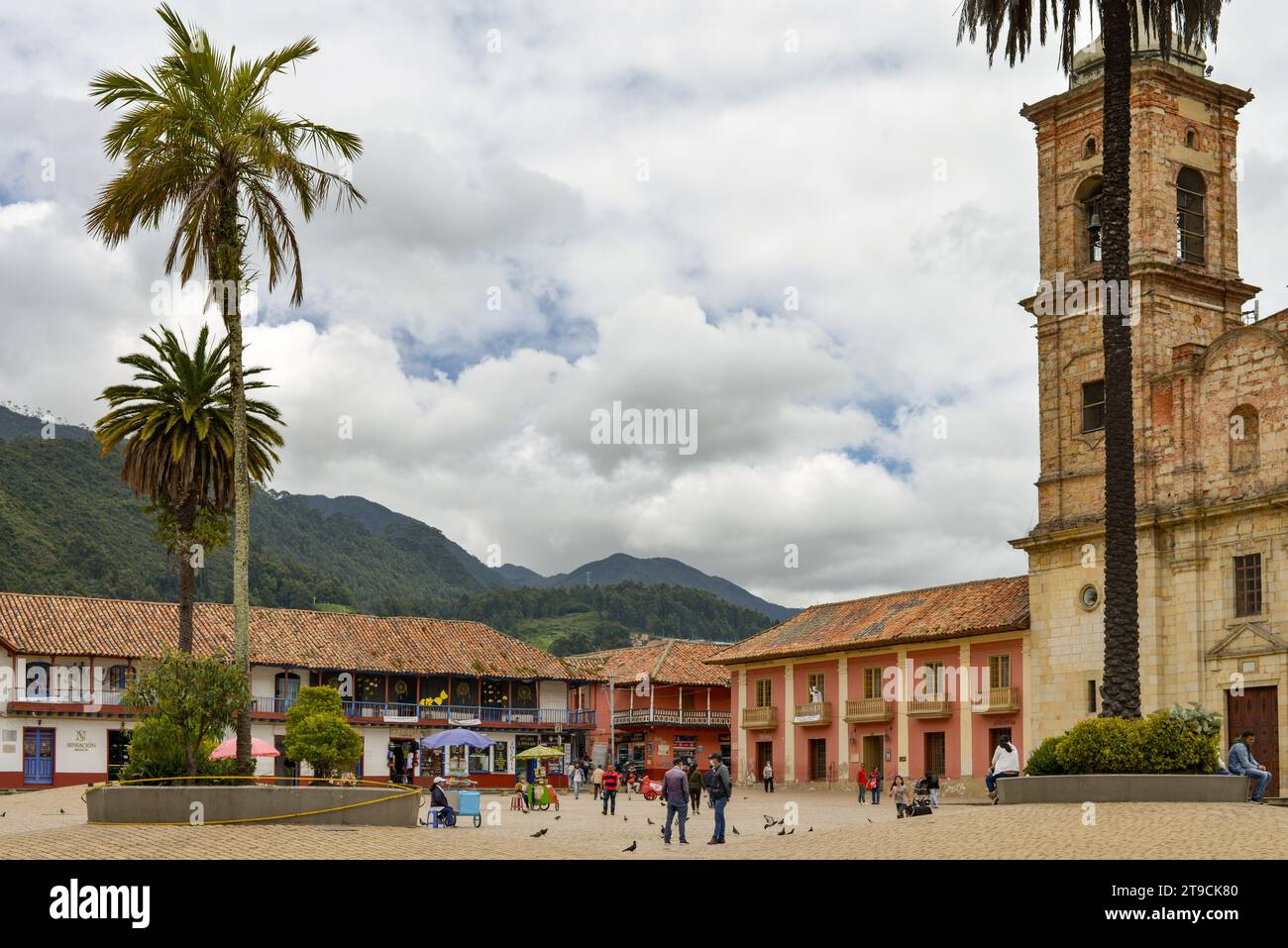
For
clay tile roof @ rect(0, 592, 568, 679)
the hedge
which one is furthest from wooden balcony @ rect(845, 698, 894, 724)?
the hedge

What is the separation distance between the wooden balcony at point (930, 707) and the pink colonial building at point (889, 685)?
4cm

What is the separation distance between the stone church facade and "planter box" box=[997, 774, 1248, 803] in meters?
14.4

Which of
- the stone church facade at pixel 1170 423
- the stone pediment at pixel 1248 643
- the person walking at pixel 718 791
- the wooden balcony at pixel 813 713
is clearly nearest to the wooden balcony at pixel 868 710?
the wooden balcony at pixel 813 713

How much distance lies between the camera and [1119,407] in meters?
25.5

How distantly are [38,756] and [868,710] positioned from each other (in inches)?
1119

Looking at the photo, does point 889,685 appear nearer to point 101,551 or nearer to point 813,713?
point 813,713

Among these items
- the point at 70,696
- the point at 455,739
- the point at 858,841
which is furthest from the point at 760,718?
the point at 858,841

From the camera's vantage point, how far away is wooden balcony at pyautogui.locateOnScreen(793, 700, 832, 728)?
5366 cm

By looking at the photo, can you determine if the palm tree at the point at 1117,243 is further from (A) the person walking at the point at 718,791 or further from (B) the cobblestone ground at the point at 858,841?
(A) the person walking at the point at 718,791

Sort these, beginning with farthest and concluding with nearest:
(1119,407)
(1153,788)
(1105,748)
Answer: (1119,407)
(1105,748)
(1153,788)
